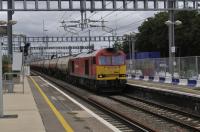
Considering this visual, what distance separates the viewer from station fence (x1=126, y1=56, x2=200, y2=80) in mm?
39875

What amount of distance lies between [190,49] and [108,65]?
195ft

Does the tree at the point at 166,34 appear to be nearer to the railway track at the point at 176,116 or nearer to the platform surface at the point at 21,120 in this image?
the railway track at the point at 176,116

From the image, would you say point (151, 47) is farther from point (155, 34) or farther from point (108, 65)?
point (108, 65)

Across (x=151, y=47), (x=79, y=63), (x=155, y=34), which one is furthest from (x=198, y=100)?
(x=151, y=47)

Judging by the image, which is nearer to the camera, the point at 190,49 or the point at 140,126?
the point at 140,126

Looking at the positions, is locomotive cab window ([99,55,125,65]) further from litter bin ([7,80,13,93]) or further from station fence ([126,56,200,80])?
station fence ([126,56,200,80])

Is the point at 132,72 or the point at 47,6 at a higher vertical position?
the point at 47,6

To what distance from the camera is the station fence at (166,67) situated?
3988 centimetres

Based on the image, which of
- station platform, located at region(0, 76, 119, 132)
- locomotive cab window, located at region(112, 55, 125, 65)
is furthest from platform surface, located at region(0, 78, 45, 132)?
locomotive cab window, located at region(112, 55, 125, 65)

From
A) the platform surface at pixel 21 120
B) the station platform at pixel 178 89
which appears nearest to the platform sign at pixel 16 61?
the station platform at pixel 178 89

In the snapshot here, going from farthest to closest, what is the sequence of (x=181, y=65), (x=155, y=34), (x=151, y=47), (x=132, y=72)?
(x=151, y=47), (x=155, y=34), (x=132, y=72), (x=181, y=65)

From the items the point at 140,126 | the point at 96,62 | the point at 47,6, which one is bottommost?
the point at 140,126

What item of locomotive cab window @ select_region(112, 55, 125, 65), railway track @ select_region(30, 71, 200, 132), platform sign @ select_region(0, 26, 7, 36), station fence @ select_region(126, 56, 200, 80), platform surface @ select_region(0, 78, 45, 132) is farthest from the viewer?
station fence @ select_region(126, 56, 200, 80)

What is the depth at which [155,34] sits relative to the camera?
9656 cm
